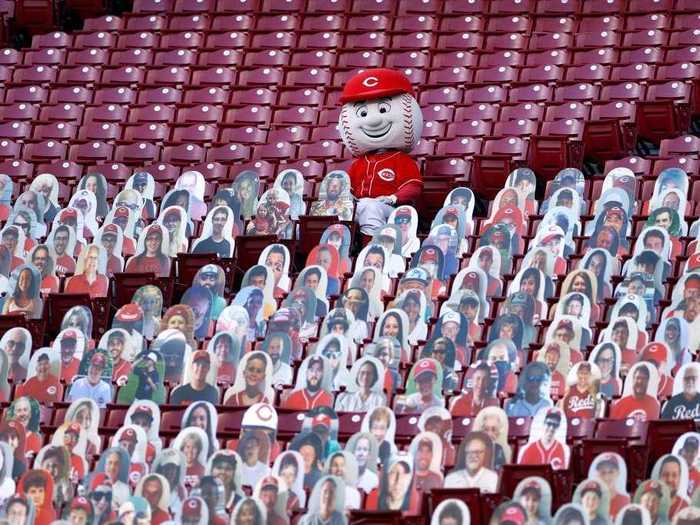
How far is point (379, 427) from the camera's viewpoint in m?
7.84

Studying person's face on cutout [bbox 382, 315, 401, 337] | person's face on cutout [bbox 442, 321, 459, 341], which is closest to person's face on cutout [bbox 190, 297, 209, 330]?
person's face on cutout [bbox 382, 315, 401, 337]

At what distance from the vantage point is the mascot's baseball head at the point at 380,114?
34.6 ft

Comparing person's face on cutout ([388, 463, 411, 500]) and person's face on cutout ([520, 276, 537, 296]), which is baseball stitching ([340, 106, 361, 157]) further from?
person's face on cutout ([388, 463, 411, 500])

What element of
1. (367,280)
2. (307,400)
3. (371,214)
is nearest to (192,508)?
(307,400)

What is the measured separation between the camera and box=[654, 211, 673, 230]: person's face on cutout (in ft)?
30.9

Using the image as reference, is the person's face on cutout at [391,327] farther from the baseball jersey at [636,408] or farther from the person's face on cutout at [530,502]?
the person's face on cutout at [530,502]

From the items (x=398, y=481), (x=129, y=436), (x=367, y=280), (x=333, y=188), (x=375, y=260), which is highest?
(x=333, y=188)

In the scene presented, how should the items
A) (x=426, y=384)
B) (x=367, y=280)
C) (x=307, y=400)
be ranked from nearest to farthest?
(x=426, y=384)
(x=307, y=400)
(x=367, y=280)

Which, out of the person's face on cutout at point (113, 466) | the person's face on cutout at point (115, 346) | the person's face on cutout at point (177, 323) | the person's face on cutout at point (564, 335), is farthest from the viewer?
the person's face on cutout at point (177, 323)

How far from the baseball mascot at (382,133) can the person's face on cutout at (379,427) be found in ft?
8.73

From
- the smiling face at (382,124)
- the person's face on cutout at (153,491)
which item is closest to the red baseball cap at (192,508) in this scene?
the person's face on cutout at (153,491)

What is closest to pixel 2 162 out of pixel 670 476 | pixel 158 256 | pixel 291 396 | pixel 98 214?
pixel 98 214

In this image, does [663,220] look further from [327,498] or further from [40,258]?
[40,258]

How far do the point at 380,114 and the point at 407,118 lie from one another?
0.15 meters
